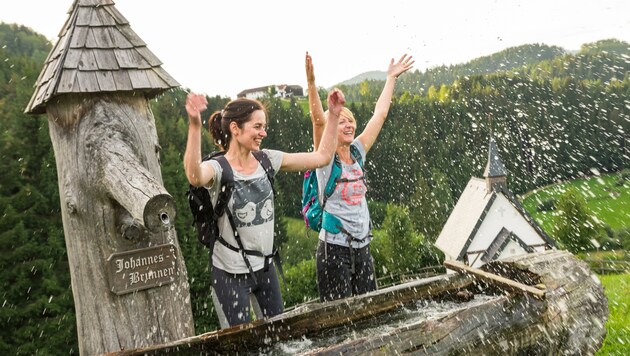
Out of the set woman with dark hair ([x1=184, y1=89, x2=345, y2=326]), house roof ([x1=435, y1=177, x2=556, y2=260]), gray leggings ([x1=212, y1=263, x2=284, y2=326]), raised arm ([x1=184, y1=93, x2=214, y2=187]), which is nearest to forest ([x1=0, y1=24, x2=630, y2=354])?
woman with dark hair ([x1=184, y1=89, x2=345, y2=326])

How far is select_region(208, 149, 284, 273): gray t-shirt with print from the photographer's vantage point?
11.6 feet

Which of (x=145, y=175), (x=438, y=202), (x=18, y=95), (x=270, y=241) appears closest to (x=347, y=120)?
(x=270, y=241)

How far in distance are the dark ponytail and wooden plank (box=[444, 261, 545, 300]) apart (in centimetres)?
202

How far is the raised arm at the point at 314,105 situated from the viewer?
4203mm

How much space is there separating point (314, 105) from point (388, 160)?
60.4 meters

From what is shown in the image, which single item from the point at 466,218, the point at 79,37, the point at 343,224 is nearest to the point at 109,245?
the point at 79,37

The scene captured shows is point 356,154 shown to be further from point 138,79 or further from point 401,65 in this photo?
point 138,79

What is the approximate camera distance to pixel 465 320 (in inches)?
123

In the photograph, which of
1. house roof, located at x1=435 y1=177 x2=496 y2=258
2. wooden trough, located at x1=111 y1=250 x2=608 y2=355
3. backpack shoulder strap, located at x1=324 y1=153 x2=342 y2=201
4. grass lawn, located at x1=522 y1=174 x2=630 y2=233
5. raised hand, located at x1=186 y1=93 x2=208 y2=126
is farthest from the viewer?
grass lawn, located at x1=522 y1=174 x2=630 y2=233

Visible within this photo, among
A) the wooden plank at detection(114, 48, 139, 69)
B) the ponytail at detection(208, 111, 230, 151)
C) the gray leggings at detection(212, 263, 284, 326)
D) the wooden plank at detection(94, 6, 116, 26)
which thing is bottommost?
the gray leggings at detection(212, 263, 284, 326)

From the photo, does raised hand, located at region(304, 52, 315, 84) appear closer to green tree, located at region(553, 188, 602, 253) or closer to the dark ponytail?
the dark ponytail

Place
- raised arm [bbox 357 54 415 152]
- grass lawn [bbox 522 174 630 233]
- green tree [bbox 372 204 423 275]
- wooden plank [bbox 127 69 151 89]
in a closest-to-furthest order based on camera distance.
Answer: wooden plank [bbox 127 69 151 89] → raised arm [bbox 357 54 415 152] → green tree [bbox 372 204 423 275] → grass lawn [bbox 522 174 630 233]

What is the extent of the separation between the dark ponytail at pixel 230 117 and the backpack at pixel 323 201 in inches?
34.1

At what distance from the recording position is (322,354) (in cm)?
251
